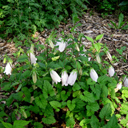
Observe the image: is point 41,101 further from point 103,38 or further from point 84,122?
point 103,38

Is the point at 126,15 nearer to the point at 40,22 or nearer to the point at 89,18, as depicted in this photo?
the point at 89,18

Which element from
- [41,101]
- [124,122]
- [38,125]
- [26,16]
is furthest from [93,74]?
[26,16]

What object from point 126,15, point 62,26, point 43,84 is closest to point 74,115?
point 43,84

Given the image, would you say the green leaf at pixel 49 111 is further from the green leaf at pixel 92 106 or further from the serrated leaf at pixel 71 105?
the green leaf at pixel 92 106

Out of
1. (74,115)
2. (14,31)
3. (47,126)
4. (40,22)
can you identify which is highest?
(40,22)

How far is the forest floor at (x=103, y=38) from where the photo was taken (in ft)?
11.6

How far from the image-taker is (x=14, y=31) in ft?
13.4

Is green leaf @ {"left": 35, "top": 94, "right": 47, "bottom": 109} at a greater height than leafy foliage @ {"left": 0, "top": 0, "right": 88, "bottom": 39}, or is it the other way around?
leafy foliage @ {"left": 0, "top": 0, "right": 88, "bottom": 39}

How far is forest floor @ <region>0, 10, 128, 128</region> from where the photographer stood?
354 cm

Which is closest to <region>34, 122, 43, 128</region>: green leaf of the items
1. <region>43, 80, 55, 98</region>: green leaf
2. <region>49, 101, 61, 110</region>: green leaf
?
<region>49, 101, 61, 110</region>: green leaf

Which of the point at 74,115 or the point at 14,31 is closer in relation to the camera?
the point at 74,115

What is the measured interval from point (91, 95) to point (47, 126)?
980mm

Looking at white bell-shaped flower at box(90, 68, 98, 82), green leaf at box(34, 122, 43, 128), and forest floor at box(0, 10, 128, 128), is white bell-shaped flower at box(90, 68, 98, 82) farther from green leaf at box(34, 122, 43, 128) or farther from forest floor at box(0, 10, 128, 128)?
forest floor at box(0, 10, 128, 128)

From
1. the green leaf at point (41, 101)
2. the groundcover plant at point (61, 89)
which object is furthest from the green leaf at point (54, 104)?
the green leaf at point (41, 101)
